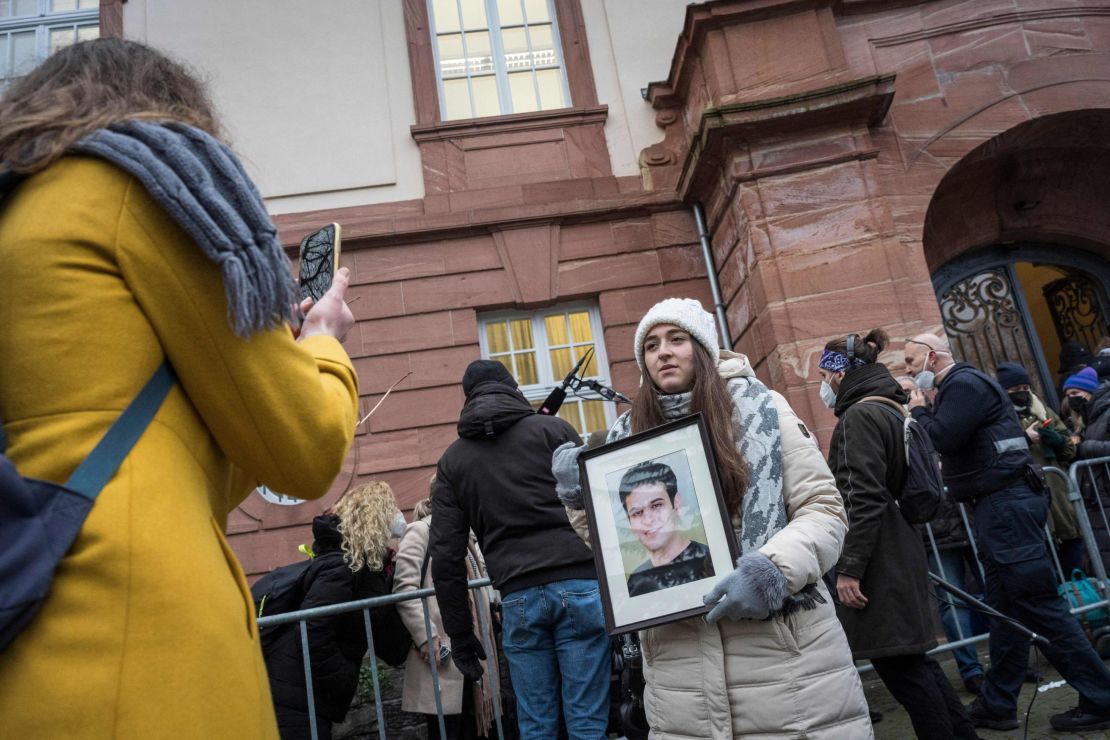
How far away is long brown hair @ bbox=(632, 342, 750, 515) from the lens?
2697 millimetres

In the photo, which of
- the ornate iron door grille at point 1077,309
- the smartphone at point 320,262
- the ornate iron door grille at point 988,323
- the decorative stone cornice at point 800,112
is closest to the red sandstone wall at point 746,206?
the decorative stone cornice at point 800,112

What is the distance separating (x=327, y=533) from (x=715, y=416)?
3.23 meters

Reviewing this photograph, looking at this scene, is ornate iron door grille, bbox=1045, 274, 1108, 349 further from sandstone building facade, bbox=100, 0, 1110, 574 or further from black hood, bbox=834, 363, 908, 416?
black hood, bbox=834, 363, 908, 416

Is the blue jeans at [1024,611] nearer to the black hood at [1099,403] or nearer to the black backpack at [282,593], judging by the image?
the black hood at [1099,403]

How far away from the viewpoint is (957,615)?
19.7 feet

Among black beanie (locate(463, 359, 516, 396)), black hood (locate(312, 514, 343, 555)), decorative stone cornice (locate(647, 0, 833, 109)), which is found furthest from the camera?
decorative stone cornice (locate(647, 0, 833, 109))

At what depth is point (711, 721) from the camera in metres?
2.52

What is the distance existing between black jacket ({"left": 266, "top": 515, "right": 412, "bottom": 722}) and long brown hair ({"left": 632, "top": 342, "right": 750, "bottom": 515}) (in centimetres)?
272

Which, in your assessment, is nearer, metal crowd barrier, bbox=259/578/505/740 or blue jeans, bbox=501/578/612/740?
blue jeans, bbox=501/578/612/740

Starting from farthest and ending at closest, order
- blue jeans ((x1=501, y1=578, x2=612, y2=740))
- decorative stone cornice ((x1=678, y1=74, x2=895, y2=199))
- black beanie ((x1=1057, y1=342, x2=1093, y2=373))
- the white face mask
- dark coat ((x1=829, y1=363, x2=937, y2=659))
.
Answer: black beanie ((x1=1057, y1=342, x2=1093, y2=373)) < decorative stone cornice ((x1=678, y1=74, x2=895, y2=199)) < the white face mask < blue jeans ((x1=501, y1=578, x2=612, y2=740)) < dark coat ((x1=829, y1=363, x2=937, y2=659))

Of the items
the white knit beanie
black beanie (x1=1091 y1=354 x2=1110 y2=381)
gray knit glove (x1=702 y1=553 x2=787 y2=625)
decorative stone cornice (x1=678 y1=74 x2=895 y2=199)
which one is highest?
decorative stone cornice (x1=678 y1=74 x2=895 y2=199)

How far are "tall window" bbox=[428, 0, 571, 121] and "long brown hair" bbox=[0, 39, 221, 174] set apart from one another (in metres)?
9.53

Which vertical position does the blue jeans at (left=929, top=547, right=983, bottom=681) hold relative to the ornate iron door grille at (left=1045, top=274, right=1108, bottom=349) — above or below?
below

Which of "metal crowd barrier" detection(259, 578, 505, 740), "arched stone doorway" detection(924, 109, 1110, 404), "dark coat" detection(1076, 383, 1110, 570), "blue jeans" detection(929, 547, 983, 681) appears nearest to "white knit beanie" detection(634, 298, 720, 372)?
"metal crowd barrier" detection(259, 578, 505, 740)
